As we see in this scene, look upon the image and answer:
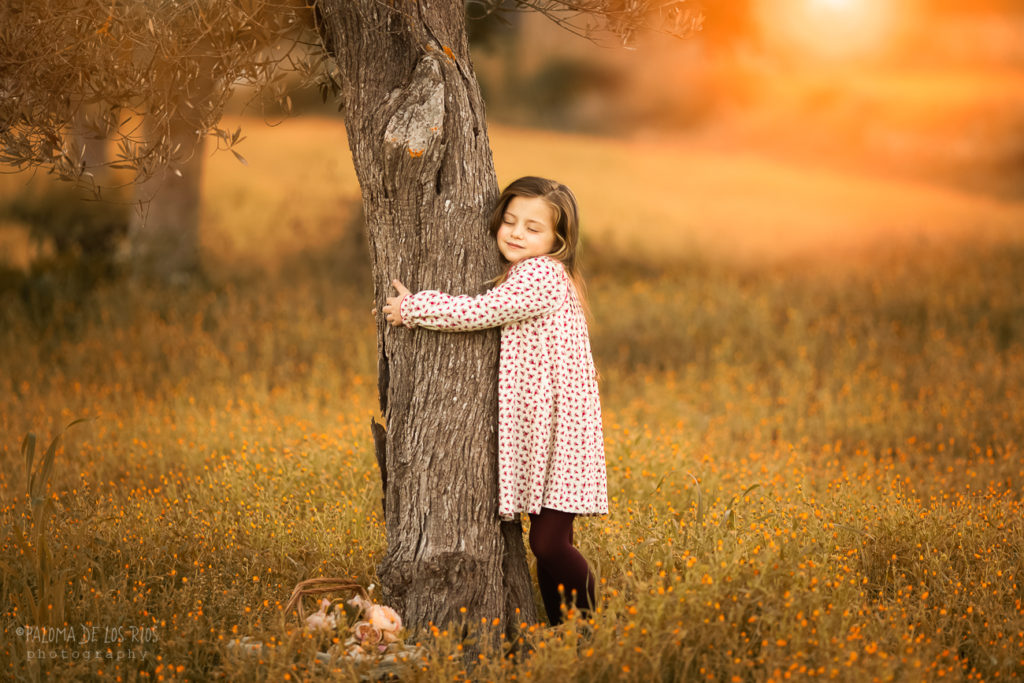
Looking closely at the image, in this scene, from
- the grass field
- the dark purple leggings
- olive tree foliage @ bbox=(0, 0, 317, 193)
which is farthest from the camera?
olive tree foliage @ bbox=(0, 0, 317, 193)

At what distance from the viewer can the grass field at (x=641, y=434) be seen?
348 cm

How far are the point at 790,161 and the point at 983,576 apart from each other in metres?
10.1

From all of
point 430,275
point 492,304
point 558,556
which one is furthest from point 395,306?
point 558,556

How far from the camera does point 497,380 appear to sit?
394 cm

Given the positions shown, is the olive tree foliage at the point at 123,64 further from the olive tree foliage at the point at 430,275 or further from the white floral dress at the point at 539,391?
the white floral dress at the point at 539,391

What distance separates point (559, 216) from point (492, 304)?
58 cm

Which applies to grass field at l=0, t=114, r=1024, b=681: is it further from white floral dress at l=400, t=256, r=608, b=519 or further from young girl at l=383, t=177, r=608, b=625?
white floral dress at l=400, t=256, r=608, b=519

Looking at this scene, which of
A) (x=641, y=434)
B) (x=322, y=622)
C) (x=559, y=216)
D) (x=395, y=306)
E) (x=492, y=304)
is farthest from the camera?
(x=641, y=434)

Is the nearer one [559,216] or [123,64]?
[559,216]

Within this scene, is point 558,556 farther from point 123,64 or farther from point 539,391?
point 123,64

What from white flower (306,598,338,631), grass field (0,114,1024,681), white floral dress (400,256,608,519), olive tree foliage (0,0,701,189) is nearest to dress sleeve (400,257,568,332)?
white floral dress (400,256,608,519)

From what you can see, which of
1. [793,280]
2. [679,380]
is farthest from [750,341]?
[793,280]

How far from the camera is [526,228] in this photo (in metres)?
3.89

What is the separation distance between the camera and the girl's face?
388cm
